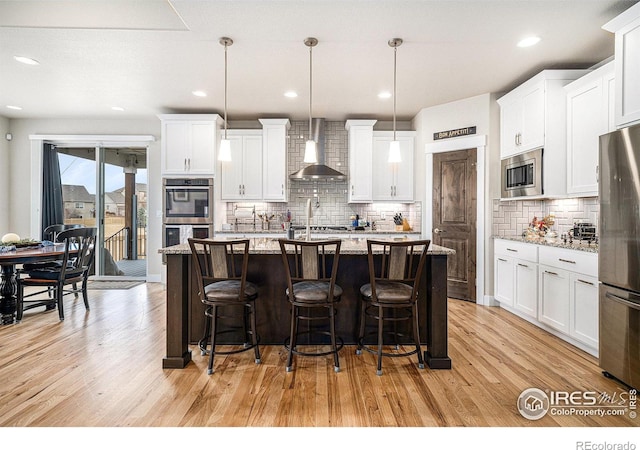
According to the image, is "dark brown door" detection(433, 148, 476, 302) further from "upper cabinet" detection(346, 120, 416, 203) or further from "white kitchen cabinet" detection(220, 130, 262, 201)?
"white kitchen cabinet" detection(220, 130, 262, 201)

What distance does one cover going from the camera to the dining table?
3480mm

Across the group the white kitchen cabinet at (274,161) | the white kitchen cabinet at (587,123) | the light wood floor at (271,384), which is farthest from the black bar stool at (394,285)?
the white kitchen cabinet at (274,161)

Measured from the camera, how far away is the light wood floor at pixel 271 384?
194 centimetres

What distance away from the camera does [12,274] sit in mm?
3738

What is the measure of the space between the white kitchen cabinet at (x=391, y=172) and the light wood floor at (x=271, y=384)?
261 centimetres

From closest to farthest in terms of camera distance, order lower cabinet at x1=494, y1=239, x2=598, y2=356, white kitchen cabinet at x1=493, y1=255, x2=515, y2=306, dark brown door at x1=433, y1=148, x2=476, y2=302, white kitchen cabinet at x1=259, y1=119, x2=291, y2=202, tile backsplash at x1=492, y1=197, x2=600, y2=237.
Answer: lower cabinet at x1=494, y1=239, x2=598, y2=356, tile backsplash at x1=492, y1=197, x2=600, y2=237, white kitchen cabinet at x1=493, y1=255, x2=515, y2=306, dark brown door at x1=433, y1=148, x2=476, y2=302, white kitchen cabinet at x1=259, y1=119, x2=291, y2=202

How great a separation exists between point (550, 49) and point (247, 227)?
15.1 feet

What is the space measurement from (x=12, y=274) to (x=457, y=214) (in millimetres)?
5440

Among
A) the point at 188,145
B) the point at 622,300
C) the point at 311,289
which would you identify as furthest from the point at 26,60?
the point at 622,300

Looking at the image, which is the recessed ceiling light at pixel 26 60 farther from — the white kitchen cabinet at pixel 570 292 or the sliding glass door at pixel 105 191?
the white kitchen cabinet at pixel 570 292

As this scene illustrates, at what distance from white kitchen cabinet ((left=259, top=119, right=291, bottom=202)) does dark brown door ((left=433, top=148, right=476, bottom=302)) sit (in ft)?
7.65

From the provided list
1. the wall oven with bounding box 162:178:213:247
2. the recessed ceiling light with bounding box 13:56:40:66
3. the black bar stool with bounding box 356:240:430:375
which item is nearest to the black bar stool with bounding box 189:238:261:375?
the black bar stool with bounding box 356:240:430:375

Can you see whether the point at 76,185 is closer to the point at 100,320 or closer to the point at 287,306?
the point at 100,320

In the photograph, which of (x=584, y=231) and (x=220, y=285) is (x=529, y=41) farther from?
(x=220, y=285)
